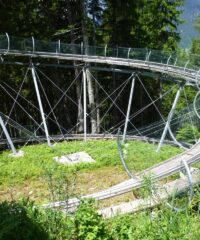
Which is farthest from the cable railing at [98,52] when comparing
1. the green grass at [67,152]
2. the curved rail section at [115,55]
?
the green grass at [67,152]

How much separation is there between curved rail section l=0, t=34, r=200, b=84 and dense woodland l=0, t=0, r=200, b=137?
0.98 meters

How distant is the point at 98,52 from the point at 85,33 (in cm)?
307

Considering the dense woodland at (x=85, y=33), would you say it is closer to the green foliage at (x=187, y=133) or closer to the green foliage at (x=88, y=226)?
the green foliage at (x=187, y=133)

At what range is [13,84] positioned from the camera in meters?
29.9

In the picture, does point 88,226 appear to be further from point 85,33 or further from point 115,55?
point 85,33

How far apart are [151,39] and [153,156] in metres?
17.6

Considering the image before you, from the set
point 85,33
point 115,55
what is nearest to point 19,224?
point 115,55

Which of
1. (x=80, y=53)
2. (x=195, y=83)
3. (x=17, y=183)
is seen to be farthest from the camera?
(x=80, y=53)

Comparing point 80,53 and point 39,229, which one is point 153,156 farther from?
point 39,229

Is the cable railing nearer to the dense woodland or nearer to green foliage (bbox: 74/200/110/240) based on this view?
the dense woodland

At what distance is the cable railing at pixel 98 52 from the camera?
19703mm

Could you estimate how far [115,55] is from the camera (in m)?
21.1

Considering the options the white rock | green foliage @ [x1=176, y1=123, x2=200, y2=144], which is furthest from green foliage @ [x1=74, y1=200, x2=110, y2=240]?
green foliage @ [x1=176, y1=123, x2=200, y2=144]

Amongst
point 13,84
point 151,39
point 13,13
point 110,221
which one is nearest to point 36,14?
point 13,13
